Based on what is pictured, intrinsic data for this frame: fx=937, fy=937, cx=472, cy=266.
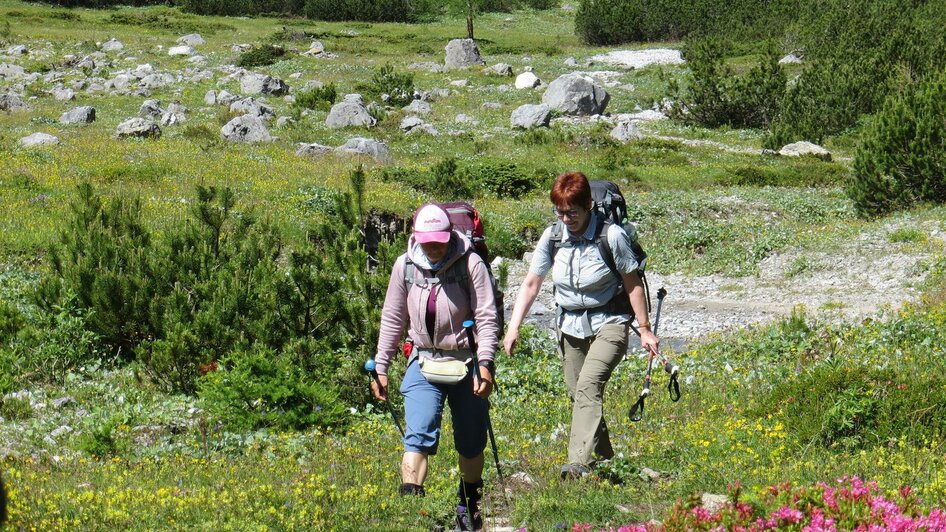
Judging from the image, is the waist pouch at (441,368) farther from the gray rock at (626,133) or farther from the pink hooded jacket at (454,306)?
the gray rock at (626,133)

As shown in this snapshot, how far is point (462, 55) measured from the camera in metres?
54.7

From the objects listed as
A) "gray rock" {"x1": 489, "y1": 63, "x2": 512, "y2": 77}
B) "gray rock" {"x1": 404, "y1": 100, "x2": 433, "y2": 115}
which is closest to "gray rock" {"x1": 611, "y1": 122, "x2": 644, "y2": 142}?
"gray rock" {"x1": 404, "y1": 100, "x2": 433, "y2": 115}

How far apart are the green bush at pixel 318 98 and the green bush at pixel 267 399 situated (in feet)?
99.7

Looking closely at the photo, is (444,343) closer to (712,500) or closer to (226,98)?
(712,500)

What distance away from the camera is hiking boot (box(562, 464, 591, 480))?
20.7 ft

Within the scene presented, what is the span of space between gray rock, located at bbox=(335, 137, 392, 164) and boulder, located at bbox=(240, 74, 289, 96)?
14354mm

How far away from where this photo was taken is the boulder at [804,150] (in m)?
31.1

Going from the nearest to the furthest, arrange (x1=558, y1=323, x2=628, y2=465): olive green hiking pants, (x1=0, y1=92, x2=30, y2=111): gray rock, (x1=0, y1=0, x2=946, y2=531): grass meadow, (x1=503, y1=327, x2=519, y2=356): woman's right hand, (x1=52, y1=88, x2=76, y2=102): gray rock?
1. (x1=0, y1=0, x2=946, y2=531): grass meadow
2. (x1=503, y1=327, x2=519, y2=356): woman's right hand
3. (x1=558, y1=323, x2=628, y2=465): olive green hiking pants
4. (x1=0, y1=92, x2=30, y2=111): gray rock
5. (x1=52, y1=88, x2=76, y2=102): gray rock

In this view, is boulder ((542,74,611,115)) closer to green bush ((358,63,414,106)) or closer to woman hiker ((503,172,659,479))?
green bush ((358,63,414,106))

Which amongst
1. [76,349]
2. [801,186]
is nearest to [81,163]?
[76,349]

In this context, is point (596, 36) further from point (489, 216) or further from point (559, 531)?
point (559, 531)

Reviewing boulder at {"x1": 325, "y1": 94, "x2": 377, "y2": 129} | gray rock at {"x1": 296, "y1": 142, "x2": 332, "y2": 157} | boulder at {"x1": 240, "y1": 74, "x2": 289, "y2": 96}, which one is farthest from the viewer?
boulder at {"x1": 240, "y1": 74, "x2": 289, "y2": 96}

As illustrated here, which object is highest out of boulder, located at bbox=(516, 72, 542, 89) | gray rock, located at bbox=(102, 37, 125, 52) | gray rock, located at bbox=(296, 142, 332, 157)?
gray rock, located at bbox=(102, 37, 125, 52)

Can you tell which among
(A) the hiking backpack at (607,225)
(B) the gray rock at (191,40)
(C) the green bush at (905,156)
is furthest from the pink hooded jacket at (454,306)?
(B) the gray rock at (191,40)
